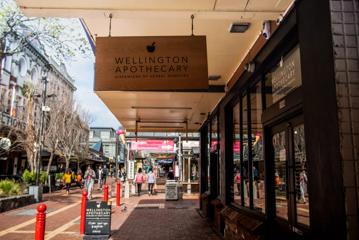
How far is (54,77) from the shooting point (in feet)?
130

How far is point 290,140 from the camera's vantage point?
183 inches

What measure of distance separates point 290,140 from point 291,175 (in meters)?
0.46

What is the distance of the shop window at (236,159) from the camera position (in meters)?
7.77

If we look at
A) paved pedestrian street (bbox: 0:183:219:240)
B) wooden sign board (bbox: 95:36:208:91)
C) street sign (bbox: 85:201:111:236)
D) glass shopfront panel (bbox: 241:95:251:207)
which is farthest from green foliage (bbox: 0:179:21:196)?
wooden sign board (bbox: 95:36:208:91)

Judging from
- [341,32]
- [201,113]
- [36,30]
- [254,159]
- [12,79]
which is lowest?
[254,159]

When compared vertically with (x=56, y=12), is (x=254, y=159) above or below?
below

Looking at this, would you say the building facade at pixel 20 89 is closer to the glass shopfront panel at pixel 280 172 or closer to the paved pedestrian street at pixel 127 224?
the paved pedestrian street at pixel 127 224

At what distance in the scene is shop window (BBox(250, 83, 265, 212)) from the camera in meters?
6.00

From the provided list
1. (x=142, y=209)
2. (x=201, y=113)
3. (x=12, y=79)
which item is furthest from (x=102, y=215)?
(x=12, y=79)

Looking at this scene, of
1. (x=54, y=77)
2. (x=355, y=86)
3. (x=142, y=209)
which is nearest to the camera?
(x=355, y=86)

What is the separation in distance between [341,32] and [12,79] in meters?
34.3

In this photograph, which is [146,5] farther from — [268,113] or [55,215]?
[55,215]

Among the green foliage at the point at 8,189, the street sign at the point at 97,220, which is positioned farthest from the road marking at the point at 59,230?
the green foliage at the point at 8,189

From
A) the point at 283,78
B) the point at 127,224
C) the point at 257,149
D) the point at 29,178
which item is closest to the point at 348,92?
the point at 283,78
